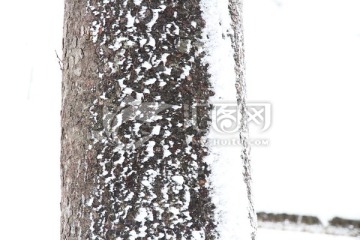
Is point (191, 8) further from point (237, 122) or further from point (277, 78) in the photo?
point (277, 78)

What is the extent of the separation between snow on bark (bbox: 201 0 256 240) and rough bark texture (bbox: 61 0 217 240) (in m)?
0.02

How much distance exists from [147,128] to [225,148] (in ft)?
0.50

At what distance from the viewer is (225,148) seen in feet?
2.80

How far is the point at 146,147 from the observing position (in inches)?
32.0

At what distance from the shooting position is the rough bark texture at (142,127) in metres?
0.80

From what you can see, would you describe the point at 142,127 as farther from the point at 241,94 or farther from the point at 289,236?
the point at 289,236

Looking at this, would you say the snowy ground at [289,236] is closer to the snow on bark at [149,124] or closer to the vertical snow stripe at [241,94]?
the vertical snow stripe at [241,94]

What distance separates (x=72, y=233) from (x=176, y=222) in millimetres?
216

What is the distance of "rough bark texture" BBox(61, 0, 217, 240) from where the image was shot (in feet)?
2.64

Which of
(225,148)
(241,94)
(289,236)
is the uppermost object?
(241,94)

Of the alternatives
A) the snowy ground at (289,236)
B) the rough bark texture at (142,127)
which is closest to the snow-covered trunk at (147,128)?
the rough bark texture at (142,127)

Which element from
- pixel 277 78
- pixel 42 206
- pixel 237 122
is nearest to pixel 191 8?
pixel 237 122

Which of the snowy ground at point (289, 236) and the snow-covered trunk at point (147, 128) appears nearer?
the snow-covered trunk at point (147, 128)

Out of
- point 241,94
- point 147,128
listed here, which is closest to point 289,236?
Result: point 241,94
